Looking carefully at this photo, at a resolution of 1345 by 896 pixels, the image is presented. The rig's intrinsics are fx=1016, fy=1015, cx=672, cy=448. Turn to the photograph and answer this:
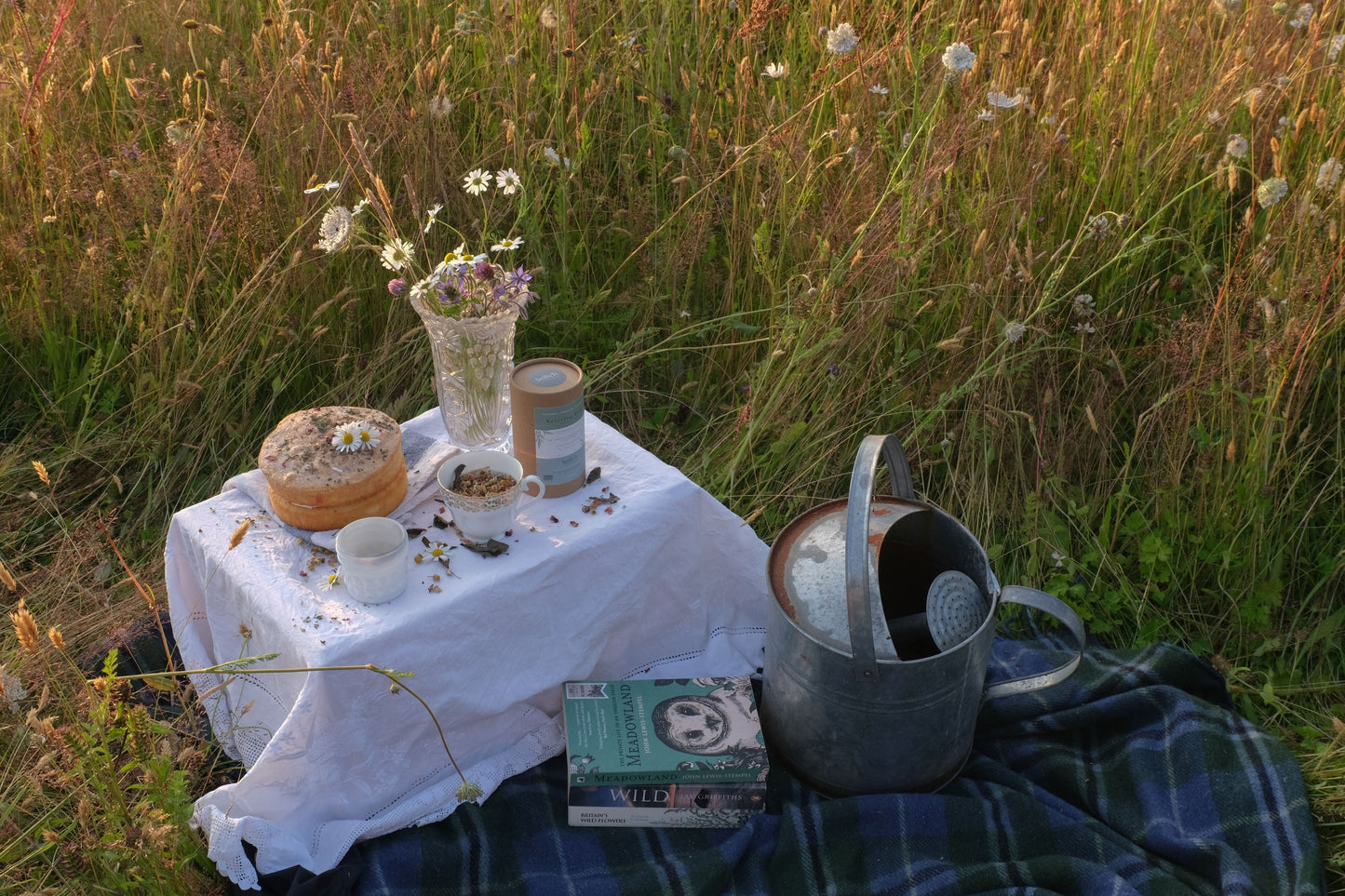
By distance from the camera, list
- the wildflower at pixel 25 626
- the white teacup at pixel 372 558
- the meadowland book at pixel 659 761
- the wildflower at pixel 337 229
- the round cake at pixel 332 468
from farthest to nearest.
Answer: the wildflower at pixel 337 229 → the meadowland book at pixel 659 761 → the round cake at pixel 332 468 → the white teacup at pixel 372 558 → the wildflower at pixel 25 626

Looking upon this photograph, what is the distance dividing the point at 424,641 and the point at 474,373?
1.82 feet

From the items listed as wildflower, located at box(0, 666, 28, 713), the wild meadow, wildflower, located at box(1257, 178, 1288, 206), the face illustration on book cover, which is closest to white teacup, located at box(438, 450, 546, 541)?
the face illustration on book cover

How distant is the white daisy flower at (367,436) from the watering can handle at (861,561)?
0.97 metres

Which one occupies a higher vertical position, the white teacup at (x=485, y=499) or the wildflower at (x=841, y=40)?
the wildflower at (x=841, y=40)

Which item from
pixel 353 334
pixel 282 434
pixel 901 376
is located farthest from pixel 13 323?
pixel 901 376

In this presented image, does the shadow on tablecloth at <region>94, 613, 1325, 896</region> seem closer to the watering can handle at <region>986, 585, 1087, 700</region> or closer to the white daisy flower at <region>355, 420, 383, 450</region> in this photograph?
the watering can handle at <region>986, 585, 1087, 700</region>

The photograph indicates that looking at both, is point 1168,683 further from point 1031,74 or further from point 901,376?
point 1031,74

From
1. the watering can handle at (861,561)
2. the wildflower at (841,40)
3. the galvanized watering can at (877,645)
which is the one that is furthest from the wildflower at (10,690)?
the wildflower at (841,40)

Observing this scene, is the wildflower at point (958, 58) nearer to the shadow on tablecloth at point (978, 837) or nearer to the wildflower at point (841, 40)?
the wildflower at point (841, 40)

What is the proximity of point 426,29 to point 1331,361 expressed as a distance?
3.13 metres

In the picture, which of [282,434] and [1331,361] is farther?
[1331,361]

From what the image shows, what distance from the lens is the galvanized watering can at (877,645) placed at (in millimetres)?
2045

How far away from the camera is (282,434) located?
6.93 ft

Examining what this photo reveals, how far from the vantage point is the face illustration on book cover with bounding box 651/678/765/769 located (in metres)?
2.18
